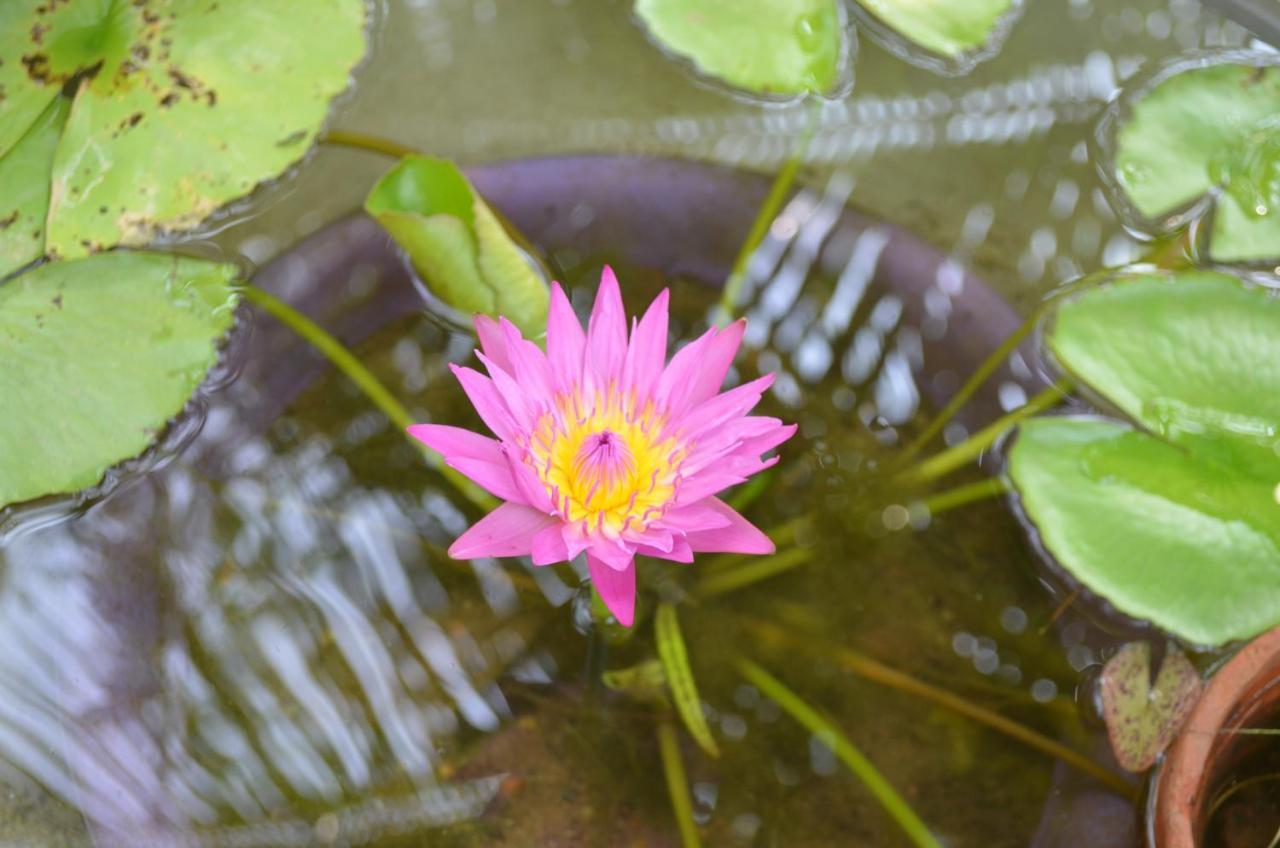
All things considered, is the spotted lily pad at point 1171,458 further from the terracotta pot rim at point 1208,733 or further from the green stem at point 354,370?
the green stem at point 354,370

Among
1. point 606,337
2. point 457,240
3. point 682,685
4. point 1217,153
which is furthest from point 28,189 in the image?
point 1217,153

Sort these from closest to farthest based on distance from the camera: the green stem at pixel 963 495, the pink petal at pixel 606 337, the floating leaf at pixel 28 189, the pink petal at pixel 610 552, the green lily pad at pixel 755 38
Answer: the pink petal at pixel 610 552 < the pink petal at pixel 606 337 < the floating leaf at pixel 28 189 < the green stem at pixel 963 495 < the green lily pad at pixel 755 38

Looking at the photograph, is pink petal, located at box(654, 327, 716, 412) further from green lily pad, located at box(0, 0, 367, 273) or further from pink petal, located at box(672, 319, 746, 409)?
green lily pad, located at box(0, 0, 367, 273)

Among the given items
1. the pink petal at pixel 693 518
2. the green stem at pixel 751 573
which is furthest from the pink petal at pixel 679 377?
the green stem at pixel 751 573

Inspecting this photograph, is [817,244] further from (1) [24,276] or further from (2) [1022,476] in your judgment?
(1) [24,276]

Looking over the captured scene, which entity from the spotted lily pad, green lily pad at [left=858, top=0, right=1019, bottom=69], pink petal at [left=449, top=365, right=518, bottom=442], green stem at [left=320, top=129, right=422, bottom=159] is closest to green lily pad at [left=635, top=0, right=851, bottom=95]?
green lily pad at [left=858, top=0, right=1019, bottom=69]

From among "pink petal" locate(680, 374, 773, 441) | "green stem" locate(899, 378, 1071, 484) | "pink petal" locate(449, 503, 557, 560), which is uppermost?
"pink petal" locate(680, 374, 773, 441)

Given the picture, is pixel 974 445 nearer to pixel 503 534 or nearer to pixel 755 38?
pixel 755 38

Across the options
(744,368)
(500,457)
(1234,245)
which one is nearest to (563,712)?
(500,457)
